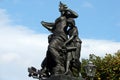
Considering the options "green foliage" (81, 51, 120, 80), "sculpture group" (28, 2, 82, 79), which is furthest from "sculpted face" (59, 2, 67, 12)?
"green foliage" (81, 51, 120, 80)

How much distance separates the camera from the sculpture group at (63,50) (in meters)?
24.7

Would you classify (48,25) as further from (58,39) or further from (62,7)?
(58,39)

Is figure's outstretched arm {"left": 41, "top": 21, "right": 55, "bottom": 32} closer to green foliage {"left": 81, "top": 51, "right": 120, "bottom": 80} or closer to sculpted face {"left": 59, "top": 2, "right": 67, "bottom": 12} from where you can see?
sculpted face {"left": 59, "top": 2, "right": 67, "bottom": 12}

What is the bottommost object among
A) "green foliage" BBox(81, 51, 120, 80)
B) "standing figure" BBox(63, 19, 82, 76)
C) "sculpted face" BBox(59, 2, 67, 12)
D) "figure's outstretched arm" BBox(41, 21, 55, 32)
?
"standing figure" BBox(63, 19, 82, 76)

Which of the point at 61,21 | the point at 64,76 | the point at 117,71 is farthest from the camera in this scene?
the point at 117,71

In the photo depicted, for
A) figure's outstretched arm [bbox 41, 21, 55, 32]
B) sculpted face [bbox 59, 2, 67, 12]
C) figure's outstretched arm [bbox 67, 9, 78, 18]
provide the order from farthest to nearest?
figure's outstretched arm [bbox 41, 21, 55, 32] < sculpted face [bbox 59, 2, 67, 12] < figure's outstretched arm [bbox 67, 9, 78, 18]

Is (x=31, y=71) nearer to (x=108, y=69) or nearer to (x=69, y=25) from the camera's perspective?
(x=69, y=25)

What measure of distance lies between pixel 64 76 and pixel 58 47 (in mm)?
1501

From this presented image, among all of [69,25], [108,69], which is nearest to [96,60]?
[108,69]

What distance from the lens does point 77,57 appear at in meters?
25.1

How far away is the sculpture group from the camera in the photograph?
24.7 m

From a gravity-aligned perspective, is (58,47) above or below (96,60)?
below

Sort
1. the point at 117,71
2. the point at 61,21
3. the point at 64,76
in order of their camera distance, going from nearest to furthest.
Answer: the point at 64,76
the point at 61,21
the point at 117,71

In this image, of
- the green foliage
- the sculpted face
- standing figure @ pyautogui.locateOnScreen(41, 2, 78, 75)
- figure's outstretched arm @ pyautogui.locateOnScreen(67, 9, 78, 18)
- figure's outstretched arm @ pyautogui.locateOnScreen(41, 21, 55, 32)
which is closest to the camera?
standing figure @ pyautogui.locateOnScreen(41, 2, 78, 75)
